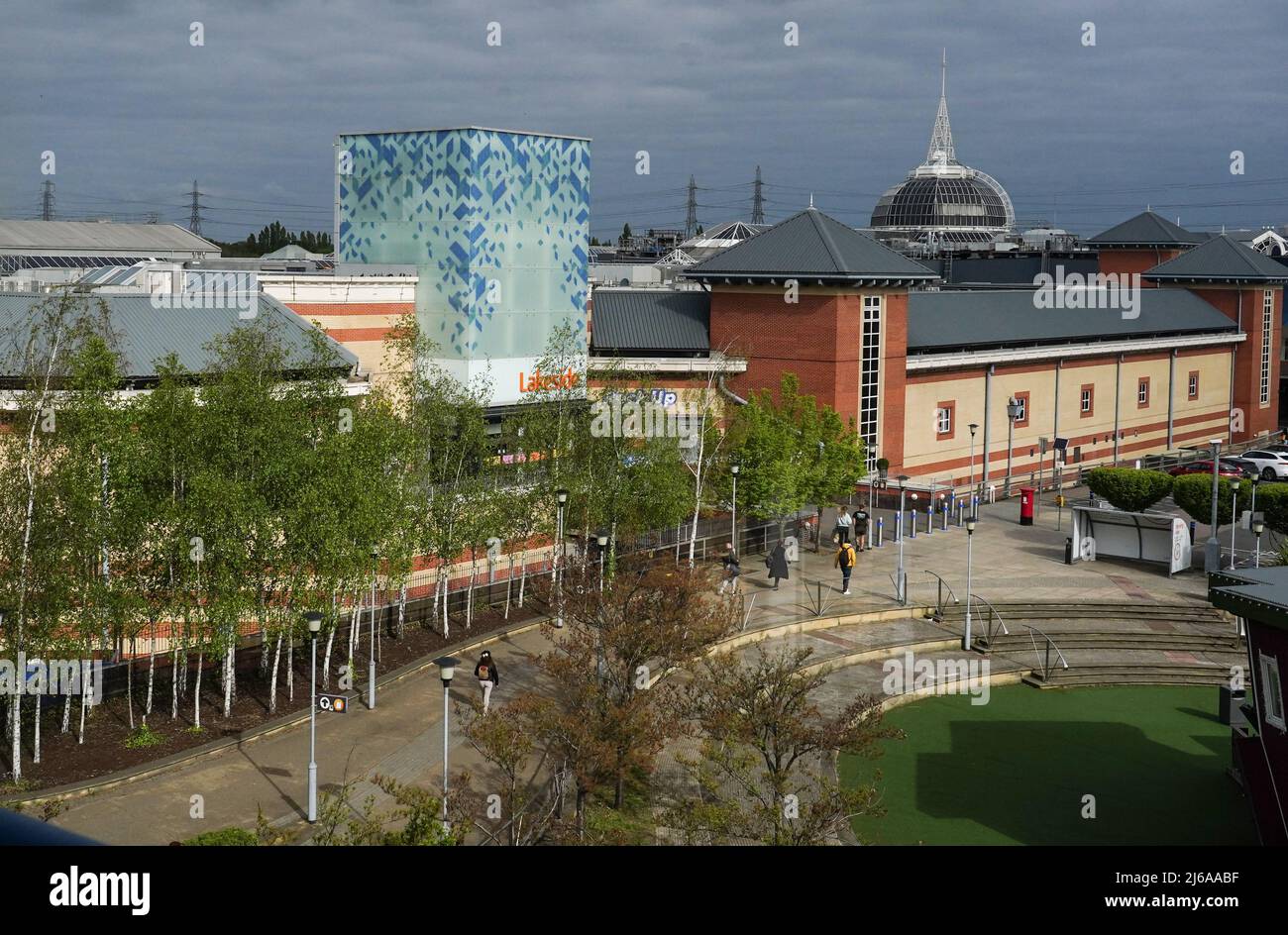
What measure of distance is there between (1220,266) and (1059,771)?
52.7 metres

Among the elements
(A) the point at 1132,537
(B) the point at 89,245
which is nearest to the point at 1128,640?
(A) the point at 1132,537

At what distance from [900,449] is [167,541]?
31499mm

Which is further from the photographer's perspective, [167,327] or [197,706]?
[167,327]

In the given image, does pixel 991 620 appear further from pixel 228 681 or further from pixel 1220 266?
pixel 1220 266

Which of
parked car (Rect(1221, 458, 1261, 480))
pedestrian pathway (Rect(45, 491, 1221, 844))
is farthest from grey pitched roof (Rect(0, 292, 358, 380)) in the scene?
parked car (Rect(1221, 458, 1261, 480))

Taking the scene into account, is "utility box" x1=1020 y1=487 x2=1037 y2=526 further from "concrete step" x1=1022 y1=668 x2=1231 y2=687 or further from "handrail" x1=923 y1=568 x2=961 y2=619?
"concrete step" x1=1022 y1=668 x2=1231 y2=687

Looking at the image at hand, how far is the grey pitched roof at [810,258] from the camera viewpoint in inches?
1751

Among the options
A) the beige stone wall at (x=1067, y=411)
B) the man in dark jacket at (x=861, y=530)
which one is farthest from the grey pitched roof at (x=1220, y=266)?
the man in dark jacket at (x=861, y=530)

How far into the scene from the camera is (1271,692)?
16953 millimetres

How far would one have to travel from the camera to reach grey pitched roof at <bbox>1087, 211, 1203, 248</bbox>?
243 ft

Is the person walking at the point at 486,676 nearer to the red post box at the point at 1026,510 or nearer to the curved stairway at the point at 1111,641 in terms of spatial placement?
the curved stairway at the point at 1111,641

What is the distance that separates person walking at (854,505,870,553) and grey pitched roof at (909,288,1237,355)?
12.8 m
